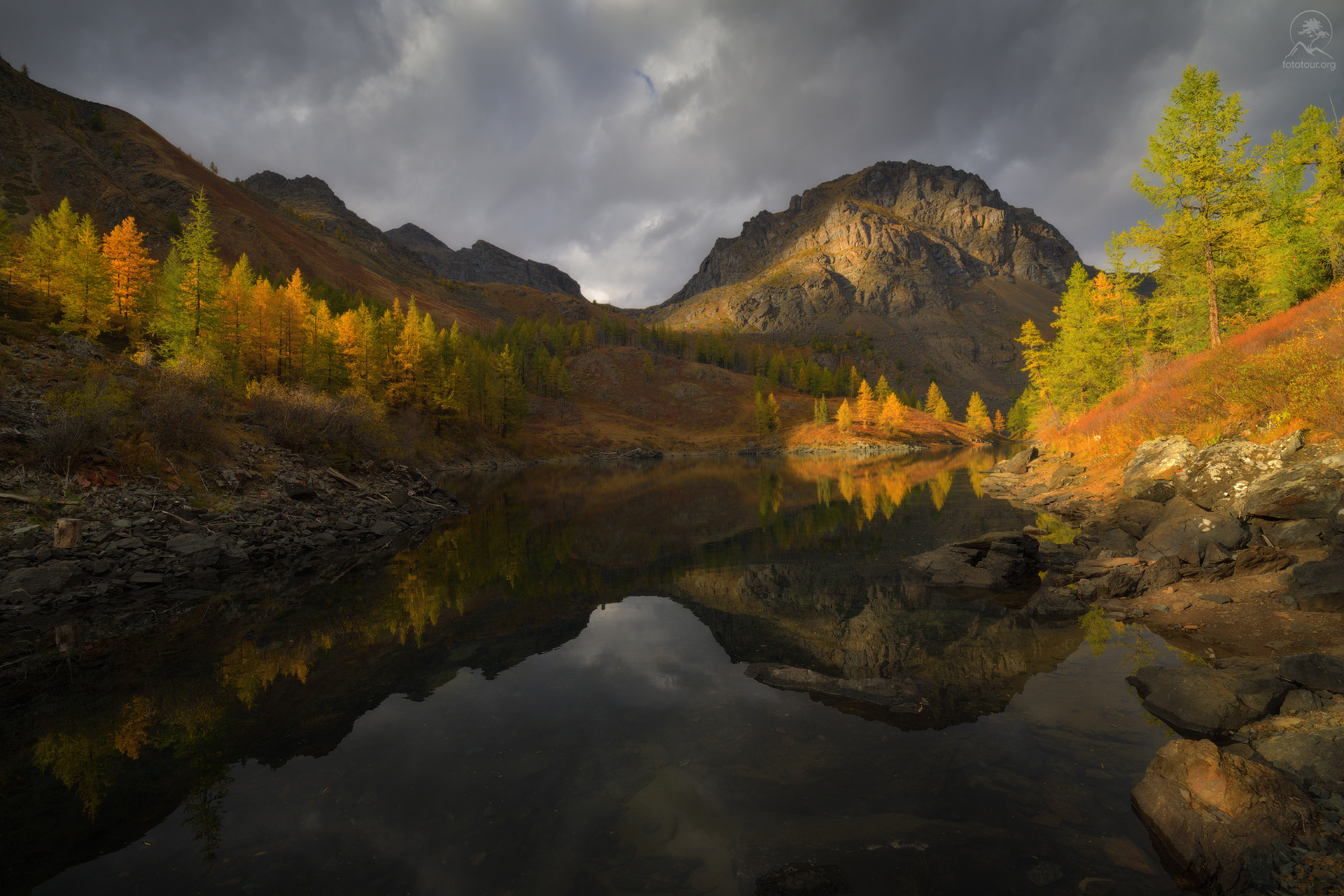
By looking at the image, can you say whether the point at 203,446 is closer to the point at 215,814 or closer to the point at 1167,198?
the point at 215,814

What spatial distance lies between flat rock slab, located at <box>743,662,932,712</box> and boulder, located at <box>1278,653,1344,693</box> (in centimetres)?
549

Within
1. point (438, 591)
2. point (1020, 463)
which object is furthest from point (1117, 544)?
point (1020, 463)

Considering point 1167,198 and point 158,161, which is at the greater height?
point 158,161

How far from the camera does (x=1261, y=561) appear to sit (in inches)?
522

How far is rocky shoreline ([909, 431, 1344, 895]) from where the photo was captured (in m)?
5.51

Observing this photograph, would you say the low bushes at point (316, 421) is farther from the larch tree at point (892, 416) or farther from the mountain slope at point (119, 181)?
the larch tree at point (892, 416)

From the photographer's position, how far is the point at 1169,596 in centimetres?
1377

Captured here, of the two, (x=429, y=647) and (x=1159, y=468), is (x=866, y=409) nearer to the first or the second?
(x=1159, y=468)

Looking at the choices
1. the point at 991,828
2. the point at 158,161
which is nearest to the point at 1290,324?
the point at 991,828

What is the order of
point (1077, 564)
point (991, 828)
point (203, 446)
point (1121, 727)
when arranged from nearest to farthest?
1. point (991, 828)
2. point (1121, 727)
3. point (1077, 564)
4. point (203, 446)

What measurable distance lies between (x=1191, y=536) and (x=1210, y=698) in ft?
31.8

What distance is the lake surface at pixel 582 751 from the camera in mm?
6160

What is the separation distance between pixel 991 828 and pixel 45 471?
30403mm

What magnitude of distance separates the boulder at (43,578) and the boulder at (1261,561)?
34.3 metres
